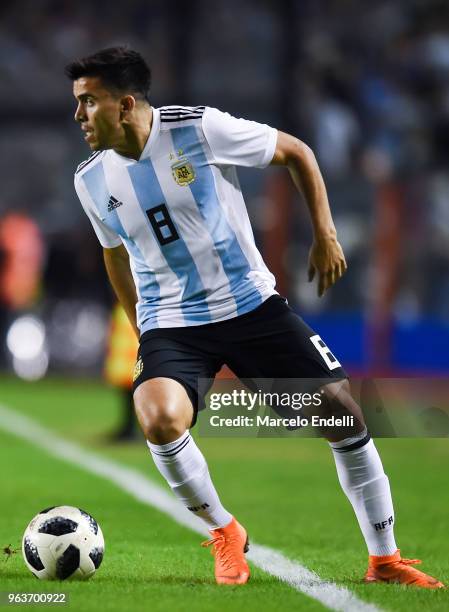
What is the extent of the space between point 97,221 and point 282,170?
9162 mm

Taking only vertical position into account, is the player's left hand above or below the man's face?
below

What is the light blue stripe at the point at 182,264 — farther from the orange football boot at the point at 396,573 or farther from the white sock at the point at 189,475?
the orange football boot at the point at 396,573

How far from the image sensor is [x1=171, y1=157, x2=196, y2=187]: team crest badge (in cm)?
508

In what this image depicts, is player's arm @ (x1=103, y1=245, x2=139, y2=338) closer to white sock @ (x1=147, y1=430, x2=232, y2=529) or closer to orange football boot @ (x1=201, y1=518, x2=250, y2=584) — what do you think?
white sock @ (x1=147, y1=430, x2=232, y2=529)

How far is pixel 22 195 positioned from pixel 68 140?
1.04 metres

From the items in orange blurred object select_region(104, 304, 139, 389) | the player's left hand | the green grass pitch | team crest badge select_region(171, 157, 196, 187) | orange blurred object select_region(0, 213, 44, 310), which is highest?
team crest badge select_region(171, 157, 196, 187)

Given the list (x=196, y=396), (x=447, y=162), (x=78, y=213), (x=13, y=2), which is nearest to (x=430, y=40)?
(x=447, y=162)

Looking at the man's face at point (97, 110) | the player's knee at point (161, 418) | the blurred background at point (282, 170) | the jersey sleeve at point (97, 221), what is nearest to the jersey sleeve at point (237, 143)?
the man's face at point (97, 110)

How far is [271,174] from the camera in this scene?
1459cm

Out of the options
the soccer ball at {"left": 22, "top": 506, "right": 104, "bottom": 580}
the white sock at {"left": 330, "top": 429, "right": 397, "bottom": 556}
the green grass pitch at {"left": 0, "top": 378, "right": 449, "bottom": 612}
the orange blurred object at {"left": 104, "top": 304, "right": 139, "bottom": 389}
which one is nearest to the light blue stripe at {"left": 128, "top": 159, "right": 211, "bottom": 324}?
the white sock at {"left": 330, "top": 429, "right": 397, "bottom": 556}

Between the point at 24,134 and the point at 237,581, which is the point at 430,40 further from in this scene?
the point at 237,581

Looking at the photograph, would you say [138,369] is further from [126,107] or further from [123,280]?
[126,107]

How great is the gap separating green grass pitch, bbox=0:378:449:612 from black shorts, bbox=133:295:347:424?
731mm

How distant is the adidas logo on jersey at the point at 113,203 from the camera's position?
5137mm
